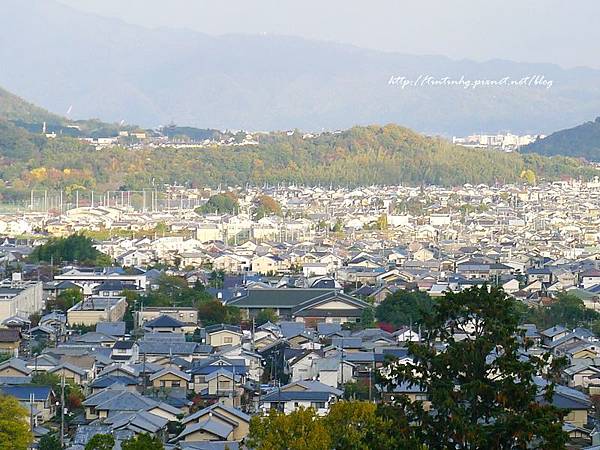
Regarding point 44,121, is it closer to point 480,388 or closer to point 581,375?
point 581,375

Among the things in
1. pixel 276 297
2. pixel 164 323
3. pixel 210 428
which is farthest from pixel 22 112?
pixel 210 428

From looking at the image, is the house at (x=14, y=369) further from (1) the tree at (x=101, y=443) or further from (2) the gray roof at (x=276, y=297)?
(2) the gray roof at (x=276, y=297)

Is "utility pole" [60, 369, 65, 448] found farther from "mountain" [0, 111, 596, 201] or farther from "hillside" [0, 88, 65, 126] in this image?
"hillside" [0, 88, 65, 126]

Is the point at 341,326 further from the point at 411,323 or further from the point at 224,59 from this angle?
the point at 224,59

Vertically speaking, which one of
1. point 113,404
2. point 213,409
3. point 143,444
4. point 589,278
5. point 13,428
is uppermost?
point 143,444

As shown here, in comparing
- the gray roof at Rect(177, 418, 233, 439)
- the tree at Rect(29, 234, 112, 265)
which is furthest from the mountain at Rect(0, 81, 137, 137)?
the gray roof at Rect(177, 418, 233, 439)

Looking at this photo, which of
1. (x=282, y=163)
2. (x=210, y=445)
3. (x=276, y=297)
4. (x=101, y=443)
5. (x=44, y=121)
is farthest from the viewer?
(x=44, y=121)

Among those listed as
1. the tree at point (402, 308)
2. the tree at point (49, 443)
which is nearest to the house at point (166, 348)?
the tree at point (402, 308)
